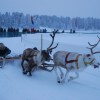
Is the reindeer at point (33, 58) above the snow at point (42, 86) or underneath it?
above

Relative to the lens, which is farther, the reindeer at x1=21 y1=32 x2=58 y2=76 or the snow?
the reindeer at x1=21 y1=32 x2=58 y2=76

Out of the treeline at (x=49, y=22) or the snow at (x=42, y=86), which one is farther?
the treeline at (x=49, y=22)

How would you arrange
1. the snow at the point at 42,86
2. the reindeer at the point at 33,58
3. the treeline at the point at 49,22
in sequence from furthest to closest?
the treeline at the point at 49,22, the reindeer at the point at 33,58, the snow at the point at 42,86

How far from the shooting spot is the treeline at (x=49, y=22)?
4422 inches

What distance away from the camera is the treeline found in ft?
368

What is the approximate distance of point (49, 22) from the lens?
13450cm

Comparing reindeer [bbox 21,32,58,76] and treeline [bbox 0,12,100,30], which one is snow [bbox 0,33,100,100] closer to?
reindeer [bbox 21,32,58,76]

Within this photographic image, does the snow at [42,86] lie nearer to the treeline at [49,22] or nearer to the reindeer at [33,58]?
the reindeer at [33,58]

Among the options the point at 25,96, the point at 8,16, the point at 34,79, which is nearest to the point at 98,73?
the point at 34,79

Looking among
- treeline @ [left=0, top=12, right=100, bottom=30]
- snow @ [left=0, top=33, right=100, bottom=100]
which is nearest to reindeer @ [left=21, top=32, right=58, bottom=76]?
snow @ [left=0, top=33, right=100, bottom=100]

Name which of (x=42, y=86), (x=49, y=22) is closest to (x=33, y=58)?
(x=42, y=86)

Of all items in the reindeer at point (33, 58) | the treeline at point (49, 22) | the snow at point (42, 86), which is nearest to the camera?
the snow at point (42, 86)

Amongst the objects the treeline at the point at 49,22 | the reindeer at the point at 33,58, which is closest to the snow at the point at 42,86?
the reindeer at the point at 33,58

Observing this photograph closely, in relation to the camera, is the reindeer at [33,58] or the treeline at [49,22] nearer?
the reindeer at [33,58]
